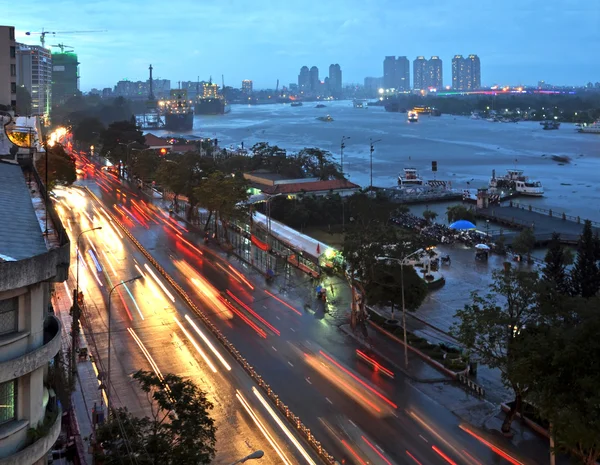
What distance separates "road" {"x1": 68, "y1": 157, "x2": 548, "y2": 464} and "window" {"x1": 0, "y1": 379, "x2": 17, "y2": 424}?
7.72 metres

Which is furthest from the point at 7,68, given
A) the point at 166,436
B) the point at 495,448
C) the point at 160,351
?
the point at 495,448

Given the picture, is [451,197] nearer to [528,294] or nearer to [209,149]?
[209,149]

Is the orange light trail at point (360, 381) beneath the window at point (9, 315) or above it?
beneath

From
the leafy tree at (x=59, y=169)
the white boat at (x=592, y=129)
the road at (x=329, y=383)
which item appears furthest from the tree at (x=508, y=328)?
the white boat at (x=592, y=129)

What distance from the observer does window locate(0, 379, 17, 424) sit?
25.3 ft

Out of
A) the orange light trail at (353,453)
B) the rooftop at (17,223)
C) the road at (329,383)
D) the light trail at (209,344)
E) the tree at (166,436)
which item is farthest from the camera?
the light trail at (209,344)

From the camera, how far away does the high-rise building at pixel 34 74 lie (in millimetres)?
122688

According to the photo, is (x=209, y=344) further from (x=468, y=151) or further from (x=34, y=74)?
(x=34, y=74)

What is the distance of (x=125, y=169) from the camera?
215ft

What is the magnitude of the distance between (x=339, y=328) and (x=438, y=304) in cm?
553

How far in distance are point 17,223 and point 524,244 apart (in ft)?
97.1

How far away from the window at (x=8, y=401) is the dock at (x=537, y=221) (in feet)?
113

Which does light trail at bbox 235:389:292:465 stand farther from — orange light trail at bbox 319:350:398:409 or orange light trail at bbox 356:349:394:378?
orange light trail at bbox 356:349:394:378

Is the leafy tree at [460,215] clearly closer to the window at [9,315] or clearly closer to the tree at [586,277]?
the tree at [586,277]
